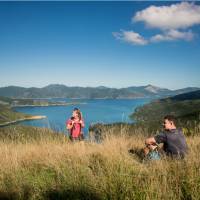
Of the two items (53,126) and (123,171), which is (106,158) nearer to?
(123,171)

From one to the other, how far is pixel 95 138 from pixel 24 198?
9.59ft

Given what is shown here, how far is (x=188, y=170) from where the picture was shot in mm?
3207

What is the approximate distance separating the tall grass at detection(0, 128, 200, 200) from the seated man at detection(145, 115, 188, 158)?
2.11 feet

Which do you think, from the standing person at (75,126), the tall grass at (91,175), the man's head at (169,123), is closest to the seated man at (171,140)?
the man's head at (169,123)

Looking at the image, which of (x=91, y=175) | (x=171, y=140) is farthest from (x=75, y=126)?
(x=91, y=175)

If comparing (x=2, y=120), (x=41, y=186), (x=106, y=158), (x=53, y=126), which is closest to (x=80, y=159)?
(x=106, y=158)

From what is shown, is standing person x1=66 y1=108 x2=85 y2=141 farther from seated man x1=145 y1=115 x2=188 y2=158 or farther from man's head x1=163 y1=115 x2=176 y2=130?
man's head x1=163 y1=115 x2=176 y2=130

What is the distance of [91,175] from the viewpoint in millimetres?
3609

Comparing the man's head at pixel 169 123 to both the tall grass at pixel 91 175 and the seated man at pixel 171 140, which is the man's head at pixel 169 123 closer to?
the seated man at pixel 171 140

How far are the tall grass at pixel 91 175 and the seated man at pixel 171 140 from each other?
2.11 feet

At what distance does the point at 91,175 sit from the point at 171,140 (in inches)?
76.3

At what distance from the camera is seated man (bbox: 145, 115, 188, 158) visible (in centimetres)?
472

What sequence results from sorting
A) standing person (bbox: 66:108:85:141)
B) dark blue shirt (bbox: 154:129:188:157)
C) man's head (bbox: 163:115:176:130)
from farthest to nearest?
standing person (bbox: 66:108:85:141) < man's head (bbox: 163:115:176:130) < dark blue shirt (bbox: 154:129:188:157)

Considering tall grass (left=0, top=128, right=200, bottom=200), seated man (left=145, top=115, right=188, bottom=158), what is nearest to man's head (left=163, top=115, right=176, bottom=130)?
seated man (left=145, top=115, right=188, bottom=158)
